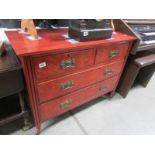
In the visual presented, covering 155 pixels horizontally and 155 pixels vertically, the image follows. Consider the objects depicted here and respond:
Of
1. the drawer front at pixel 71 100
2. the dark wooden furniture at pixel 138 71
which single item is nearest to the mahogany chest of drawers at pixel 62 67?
the drawer front at pixel 71 100

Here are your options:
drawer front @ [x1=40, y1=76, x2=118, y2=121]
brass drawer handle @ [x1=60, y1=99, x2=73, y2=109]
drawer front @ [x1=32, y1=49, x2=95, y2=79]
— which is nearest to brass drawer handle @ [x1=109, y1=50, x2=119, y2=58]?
drawer front @ [x1=32, y1=49, x2=95, y2=79]

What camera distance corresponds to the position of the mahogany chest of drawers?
87 cm

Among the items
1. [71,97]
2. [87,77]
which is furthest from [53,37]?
[71,97]

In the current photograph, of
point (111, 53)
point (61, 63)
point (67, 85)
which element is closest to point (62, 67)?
point (61, 63)

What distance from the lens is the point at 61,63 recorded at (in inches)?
38.4

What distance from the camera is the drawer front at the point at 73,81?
1041 millimetres

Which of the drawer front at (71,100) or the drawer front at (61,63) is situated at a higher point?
the drawer front at (61,63)

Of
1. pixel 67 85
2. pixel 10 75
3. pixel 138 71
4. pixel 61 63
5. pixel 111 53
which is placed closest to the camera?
pixel 10 75

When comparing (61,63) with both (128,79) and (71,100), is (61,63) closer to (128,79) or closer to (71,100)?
(71,100)

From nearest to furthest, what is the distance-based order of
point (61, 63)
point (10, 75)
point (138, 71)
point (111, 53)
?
point (10, 75), point (61, 63), point (111, 53), point (138, 71)

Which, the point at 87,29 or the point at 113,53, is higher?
the point at 87,29

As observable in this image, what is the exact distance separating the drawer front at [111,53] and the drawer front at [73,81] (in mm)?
80

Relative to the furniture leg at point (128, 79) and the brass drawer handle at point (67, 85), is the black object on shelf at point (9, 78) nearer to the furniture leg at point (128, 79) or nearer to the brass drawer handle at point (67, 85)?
the brass drawer handle at point (67, 85)

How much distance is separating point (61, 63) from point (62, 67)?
0.04 metres
